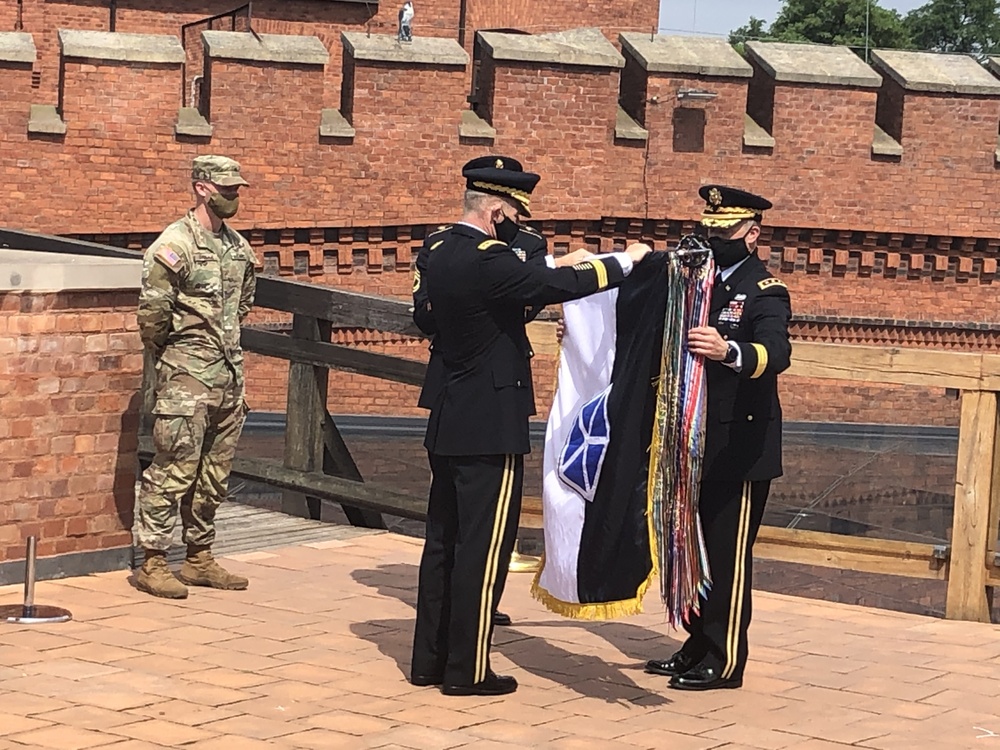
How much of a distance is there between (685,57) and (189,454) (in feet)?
35.2

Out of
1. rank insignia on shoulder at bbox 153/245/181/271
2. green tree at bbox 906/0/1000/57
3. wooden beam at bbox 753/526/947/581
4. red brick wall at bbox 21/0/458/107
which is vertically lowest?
wooden beam at bbox 753/526/947/581

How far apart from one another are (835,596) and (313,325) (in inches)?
115

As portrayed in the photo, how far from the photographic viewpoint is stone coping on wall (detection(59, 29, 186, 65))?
14641mm

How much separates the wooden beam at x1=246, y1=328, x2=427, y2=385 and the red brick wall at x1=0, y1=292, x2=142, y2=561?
1.42 meters

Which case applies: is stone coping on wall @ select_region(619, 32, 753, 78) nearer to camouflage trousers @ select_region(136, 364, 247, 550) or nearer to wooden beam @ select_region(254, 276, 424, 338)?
wooden beam @ select_region(254, 276, 424, 338)

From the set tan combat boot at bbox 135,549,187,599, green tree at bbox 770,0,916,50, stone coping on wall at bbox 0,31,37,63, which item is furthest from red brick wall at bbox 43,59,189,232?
green tree at bbox 770,0,916,50

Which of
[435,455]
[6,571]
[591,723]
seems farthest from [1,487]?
[591,723]

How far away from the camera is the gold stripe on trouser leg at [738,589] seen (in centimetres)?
612

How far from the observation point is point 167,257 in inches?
274

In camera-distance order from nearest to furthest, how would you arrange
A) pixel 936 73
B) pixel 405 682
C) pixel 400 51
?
1. pixel 405 682
2. pixel 400 51
3. pixel 936 73

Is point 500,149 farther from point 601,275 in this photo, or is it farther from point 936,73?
point 601,275

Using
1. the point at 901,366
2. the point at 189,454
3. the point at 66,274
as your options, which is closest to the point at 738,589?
the point at 901,366

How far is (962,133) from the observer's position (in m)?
17.5

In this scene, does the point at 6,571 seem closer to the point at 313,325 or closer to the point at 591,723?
the point at 313,325
